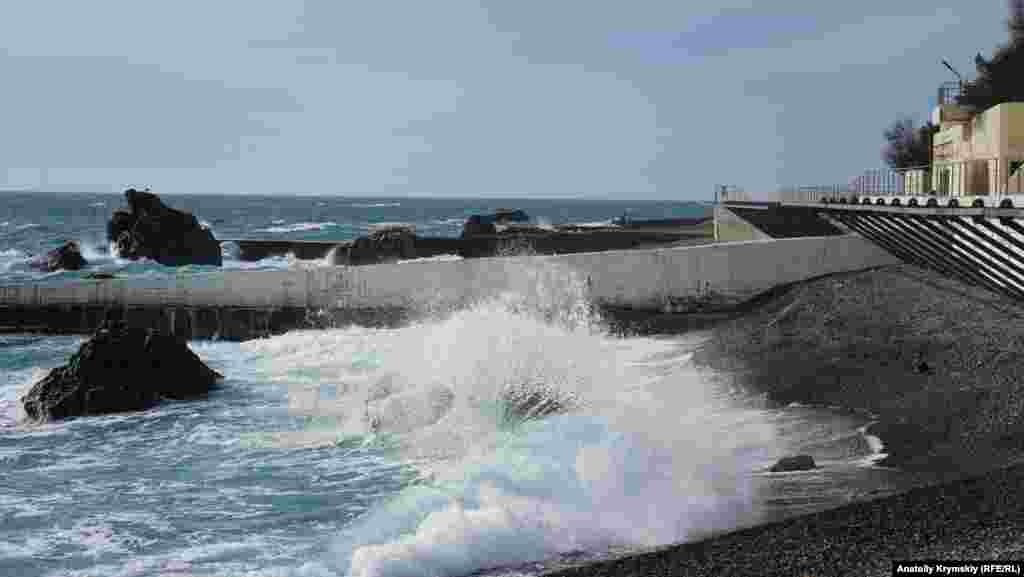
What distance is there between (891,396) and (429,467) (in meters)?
6.26

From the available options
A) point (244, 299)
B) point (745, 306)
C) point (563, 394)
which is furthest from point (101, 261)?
point (563, 394)

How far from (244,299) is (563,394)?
44.4ft

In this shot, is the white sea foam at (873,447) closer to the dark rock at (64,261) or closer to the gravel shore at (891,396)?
the gravel shore at (891,396)

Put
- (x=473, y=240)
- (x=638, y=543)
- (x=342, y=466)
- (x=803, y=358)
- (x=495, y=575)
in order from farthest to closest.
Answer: (x=473, y=240)
(x=803, y=358)
(x=342, y=466)
(x=638, y=543)
(x=495, y=575)

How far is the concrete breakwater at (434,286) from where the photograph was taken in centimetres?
2609

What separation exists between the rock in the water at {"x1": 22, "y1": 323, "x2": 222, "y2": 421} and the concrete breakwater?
23.4 ft

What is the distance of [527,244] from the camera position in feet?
146

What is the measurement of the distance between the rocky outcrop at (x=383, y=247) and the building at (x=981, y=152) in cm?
2148

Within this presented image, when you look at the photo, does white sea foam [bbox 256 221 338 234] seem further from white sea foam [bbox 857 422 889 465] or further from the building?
white sea foam [bbox 857 422 889 465]

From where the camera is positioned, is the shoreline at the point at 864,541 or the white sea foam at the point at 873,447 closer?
the shoreline at the point at 864,541

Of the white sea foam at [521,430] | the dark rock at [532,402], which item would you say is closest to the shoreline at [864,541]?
the white sea foam at [521,430]

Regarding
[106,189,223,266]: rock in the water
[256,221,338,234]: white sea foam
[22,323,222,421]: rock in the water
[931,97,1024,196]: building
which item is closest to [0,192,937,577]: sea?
[22,323,222,421]: rock in the water

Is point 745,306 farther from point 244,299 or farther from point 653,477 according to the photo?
point 653,477

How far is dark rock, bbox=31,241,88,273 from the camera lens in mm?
52750
